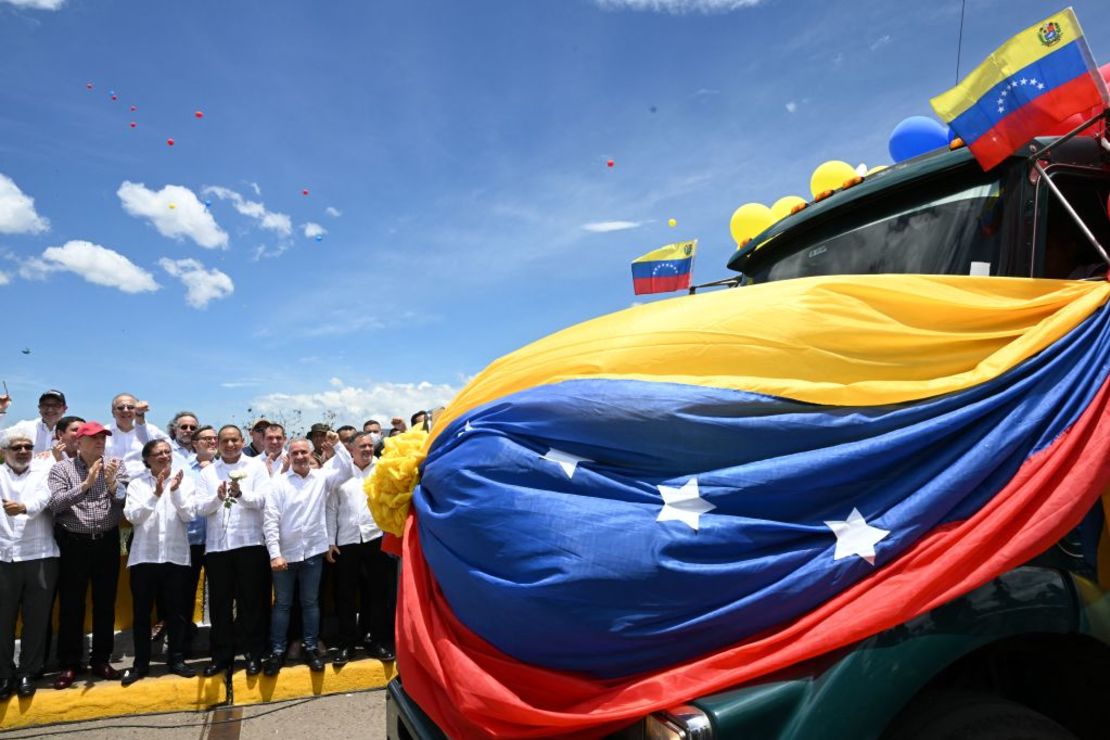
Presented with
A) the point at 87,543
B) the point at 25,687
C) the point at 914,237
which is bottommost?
the point at 25,687

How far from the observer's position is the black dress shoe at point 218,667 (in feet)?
17.7

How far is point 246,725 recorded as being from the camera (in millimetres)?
4844

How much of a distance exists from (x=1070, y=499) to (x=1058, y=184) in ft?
4.27

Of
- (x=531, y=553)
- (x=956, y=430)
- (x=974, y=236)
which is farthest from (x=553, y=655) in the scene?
(x=974, y=236)

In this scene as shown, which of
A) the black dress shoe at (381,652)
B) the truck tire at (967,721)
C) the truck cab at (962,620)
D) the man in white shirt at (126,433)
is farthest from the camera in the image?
the man in white shirt at (126,433)

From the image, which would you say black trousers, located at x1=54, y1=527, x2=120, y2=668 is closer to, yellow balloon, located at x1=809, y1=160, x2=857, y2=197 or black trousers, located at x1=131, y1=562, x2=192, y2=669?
black trousers, located at x1=131, y1=562, x2=192, y2=669

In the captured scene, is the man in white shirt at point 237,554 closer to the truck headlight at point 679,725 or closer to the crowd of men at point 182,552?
the crowd of men at point 182,552

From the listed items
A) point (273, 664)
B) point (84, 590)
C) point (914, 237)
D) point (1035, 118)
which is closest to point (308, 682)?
point (273, 664)

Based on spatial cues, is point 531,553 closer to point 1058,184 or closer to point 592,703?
point 592,703

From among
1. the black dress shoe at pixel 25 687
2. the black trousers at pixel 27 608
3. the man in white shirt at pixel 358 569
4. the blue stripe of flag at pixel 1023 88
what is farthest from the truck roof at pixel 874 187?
the black dress shoe at pixel 25 687

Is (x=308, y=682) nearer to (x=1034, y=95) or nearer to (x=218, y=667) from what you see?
(x=218, y=667)

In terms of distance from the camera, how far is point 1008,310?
90.7 inches

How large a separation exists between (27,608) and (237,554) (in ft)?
4.79

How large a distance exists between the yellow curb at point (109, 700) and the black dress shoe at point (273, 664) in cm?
32
